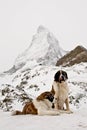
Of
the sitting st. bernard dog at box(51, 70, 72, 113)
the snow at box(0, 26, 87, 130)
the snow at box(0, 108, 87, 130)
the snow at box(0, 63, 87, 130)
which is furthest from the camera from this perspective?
the sitting st. bernard dog at box(51, 70, 72, 113)

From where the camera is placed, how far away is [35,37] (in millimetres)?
78375

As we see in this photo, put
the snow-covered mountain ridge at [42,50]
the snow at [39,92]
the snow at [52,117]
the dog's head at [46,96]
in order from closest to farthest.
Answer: the snow at [52,117] < the snow at [39,92] < the dog's head at [46,96] < the snow-covered mountain ridge at [42,50]

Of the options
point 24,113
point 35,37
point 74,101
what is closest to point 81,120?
point 24,113

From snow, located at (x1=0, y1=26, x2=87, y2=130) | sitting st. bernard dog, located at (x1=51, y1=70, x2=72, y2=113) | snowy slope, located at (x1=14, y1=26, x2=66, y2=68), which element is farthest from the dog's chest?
snowy slope, located at (x1=14, y1=26, x2=66, y2=68)

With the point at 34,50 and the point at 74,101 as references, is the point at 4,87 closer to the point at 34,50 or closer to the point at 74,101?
the point at 74,101

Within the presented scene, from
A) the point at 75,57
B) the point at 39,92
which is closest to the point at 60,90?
the point at 39,92

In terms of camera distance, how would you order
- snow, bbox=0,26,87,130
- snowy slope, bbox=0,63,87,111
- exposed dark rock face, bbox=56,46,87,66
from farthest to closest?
1. exposed dark rock face, bbox=56,46,87,66
2. snowy slope, bbox=0,63,87,111
3. snow, bbox=0,26,87,130

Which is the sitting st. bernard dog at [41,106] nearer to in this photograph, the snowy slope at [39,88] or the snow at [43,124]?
the snow at [43,124]

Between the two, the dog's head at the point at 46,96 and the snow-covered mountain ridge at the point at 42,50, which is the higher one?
the snow-covered mountain ridge at the point at 42,50

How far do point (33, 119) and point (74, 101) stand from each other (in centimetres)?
1195

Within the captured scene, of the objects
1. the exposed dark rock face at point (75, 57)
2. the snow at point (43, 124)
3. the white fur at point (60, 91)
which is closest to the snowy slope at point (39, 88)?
the white fur at point (60, 91)

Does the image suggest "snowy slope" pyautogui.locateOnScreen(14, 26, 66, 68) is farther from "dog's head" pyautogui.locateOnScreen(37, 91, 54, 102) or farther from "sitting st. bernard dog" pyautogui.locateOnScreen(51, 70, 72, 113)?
"dog's head" pyautogui.locateOnScreen(37, 91, 54, 102)

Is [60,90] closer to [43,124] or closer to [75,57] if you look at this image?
[43,124]

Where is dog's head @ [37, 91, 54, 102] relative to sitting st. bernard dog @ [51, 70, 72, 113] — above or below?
below
